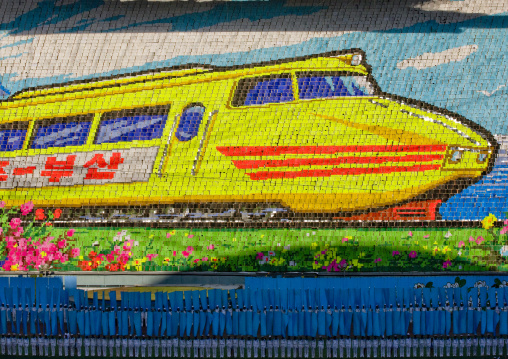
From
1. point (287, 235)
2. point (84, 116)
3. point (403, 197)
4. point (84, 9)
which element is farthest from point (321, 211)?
point (84, 9)

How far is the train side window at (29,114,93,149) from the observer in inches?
319

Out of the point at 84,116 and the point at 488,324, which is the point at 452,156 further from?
the point at 84,116

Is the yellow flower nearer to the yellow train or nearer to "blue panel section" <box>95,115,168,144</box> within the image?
the yellow train

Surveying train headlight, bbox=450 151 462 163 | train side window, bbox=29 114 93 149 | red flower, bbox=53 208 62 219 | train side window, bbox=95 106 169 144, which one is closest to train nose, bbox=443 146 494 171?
train headlight, bbox=450 151 462 163

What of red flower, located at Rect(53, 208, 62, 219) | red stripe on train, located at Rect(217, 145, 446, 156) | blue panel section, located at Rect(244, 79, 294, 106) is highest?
blue panel section, located at Rect(244, 79, 294, 106)

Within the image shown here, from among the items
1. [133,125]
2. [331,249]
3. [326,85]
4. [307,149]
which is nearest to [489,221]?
[331,249]

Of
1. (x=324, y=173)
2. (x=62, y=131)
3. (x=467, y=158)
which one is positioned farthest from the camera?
(x=62, y=131)

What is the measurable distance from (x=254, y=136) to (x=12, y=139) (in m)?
3.36

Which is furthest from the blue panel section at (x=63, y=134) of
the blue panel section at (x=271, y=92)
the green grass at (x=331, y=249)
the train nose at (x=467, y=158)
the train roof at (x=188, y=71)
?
the train nose at (x=467, y=158)

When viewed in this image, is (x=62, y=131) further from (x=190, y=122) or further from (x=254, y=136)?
(x=254, y=136)

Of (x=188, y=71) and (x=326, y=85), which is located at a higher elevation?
(x=188, y=71)

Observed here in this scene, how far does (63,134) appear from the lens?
8125 mm

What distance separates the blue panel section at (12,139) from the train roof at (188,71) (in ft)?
1.49

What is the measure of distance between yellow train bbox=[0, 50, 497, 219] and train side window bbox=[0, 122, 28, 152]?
31 millimetres
